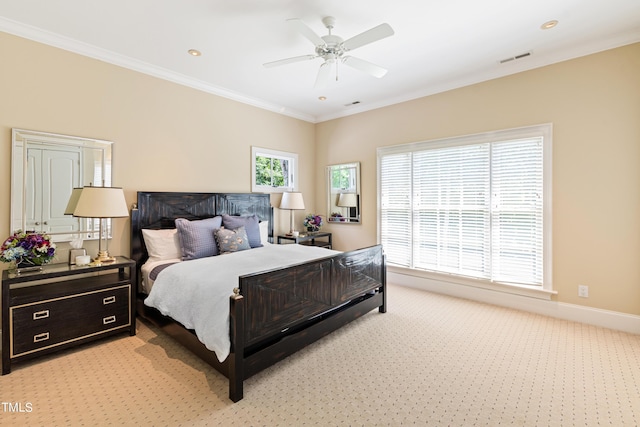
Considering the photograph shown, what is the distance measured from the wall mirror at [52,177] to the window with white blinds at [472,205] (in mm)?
3895

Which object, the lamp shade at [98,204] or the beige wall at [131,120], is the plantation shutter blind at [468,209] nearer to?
the beige wall at [131,120]

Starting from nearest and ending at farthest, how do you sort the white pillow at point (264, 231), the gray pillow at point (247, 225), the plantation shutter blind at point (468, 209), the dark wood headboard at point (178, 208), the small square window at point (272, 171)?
the dark wood headboard at point (178, 208)
the plantation shutter blind at point (468, 209)
the gray pillow at point (247, 225)
the white pillow at point (264, 231)
the small square window at point (272, 171)

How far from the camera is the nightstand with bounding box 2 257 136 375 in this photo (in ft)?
7.53

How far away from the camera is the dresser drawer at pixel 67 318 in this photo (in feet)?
7.63

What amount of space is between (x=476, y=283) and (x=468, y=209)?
3.30 ft

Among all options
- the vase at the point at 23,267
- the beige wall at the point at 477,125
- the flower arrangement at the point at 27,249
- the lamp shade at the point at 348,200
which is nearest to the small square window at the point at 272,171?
the beige wall at the point at 477,125

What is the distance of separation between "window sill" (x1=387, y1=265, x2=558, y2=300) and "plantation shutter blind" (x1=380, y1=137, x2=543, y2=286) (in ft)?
0.22

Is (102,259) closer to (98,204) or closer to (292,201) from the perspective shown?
(98,204)

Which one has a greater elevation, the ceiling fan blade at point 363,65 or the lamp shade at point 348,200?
the ceiling fan blade at point 363,65

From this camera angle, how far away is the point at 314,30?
2.82m

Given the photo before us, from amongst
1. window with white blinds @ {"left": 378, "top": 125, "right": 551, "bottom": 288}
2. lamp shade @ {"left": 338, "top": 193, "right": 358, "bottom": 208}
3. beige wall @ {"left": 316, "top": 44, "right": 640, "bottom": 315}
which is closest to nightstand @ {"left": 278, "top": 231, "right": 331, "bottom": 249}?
lamp shade @ {"left": 338, "top": 193, "right": 358, "bottom": 208}

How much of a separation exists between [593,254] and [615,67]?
1.95 meters

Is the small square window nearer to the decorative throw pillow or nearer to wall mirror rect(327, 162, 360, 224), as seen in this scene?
wall mirror rect(327, 162, 360, 224)

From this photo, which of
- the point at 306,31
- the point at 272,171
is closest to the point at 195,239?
the point at 272,171
